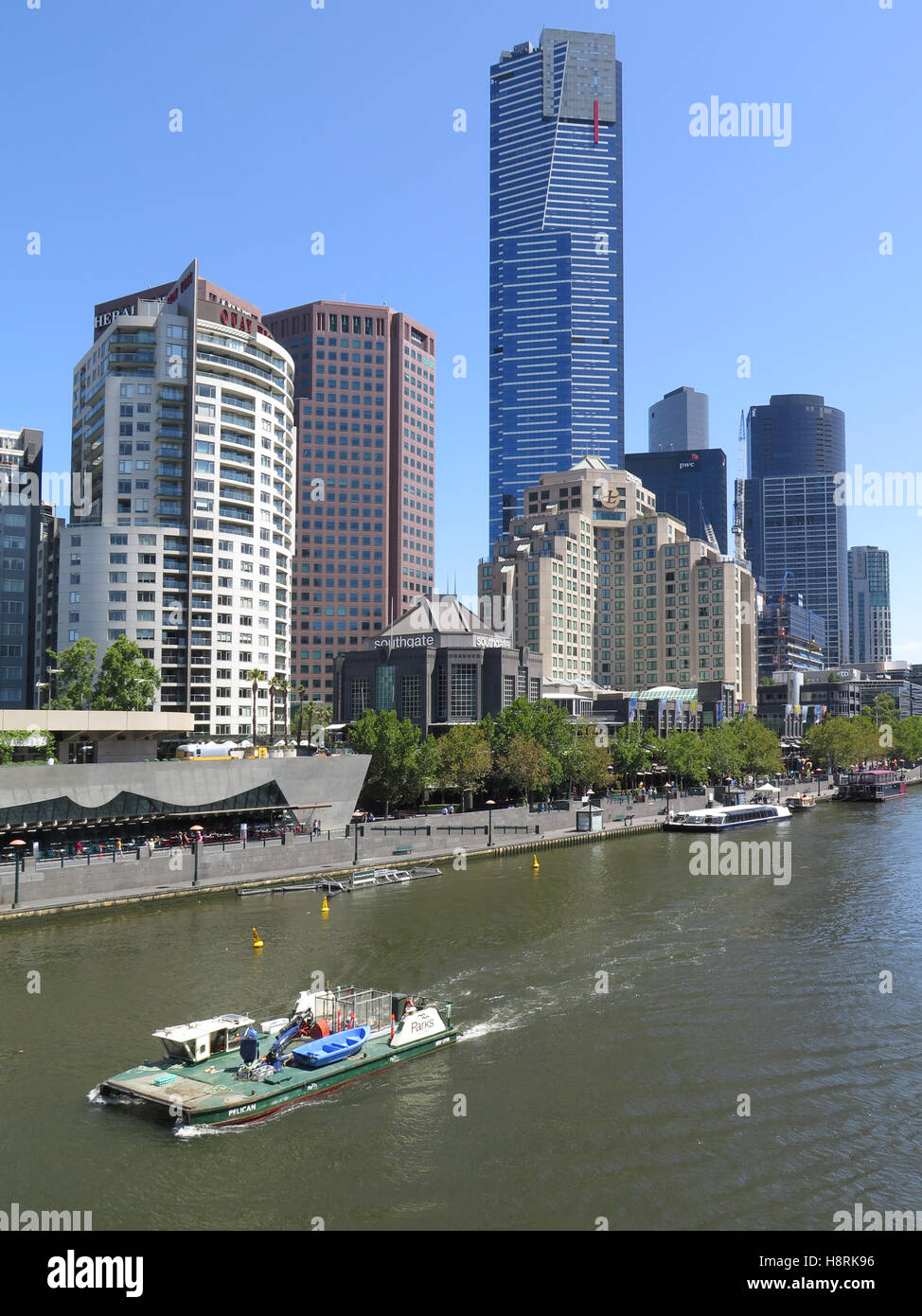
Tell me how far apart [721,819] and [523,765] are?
2411 cm

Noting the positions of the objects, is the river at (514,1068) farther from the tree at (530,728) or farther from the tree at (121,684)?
the tree at (530,728)

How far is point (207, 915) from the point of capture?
201 feet

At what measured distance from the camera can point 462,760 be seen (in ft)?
353

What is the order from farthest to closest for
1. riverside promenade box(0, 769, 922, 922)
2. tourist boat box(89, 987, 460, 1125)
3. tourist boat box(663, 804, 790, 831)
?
tourist boat box(663, 804, 790, 831) → riverside promenade box(0, 769, 922, 922) → tourist boat box(89, 987, 460, 1125)

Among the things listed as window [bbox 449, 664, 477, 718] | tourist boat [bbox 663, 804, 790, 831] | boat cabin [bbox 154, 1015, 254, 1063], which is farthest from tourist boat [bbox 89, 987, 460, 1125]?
window [bbox 449, 664, 477, 718]

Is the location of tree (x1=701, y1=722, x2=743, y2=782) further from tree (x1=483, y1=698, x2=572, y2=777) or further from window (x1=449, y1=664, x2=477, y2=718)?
window (x1=449, y1=664, x2=477, y2=718)

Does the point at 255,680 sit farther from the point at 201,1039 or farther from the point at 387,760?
the point at 201,1039

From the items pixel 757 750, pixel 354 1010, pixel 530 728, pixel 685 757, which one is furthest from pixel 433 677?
pixel 354 1010

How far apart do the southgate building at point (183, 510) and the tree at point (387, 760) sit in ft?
103

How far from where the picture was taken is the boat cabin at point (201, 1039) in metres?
35.0

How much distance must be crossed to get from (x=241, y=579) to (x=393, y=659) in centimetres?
2607

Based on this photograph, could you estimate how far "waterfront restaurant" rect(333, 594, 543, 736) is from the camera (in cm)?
12800

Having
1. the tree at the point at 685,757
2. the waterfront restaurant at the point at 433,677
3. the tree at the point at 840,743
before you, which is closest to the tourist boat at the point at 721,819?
the tree at the point at 685,757

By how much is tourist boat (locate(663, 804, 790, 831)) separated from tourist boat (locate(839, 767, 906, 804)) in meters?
38.8
